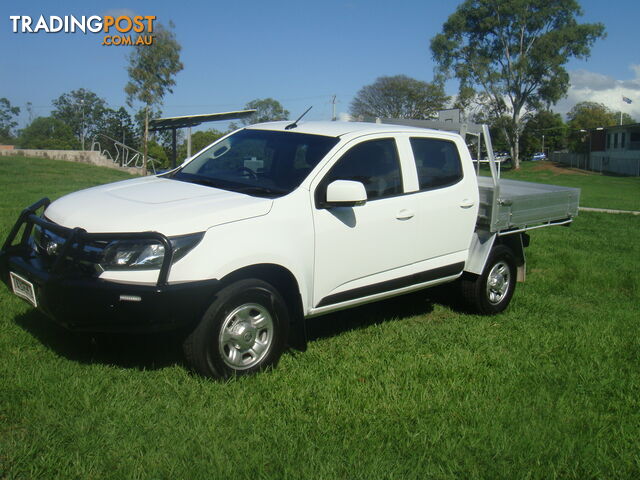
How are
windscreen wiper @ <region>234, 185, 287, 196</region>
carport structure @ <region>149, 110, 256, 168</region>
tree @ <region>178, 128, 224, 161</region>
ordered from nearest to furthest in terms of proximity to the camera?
1. windscreen wiper @ <region>234, 185, 287, 196</region>
2. carport structure @ <region>149, 110, 256, 168</region>
3. tree @ <region>178, 128, 224, 161</region>

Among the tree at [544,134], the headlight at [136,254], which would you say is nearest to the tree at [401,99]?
the tree at [544,134]

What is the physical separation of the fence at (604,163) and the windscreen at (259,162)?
58.2 meters

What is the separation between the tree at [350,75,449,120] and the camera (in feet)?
247

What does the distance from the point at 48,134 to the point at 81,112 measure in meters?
4.98

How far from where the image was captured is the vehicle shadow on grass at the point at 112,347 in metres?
5.05

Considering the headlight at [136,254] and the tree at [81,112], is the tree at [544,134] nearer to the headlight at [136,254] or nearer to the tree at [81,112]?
the tree at [81,112]

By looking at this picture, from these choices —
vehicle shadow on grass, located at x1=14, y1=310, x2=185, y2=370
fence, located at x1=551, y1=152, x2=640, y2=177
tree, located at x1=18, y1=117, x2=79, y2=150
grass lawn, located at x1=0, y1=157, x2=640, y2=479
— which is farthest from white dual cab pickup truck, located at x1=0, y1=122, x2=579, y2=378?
tree, located at x1=18, y1=117, x2=79, y2=150

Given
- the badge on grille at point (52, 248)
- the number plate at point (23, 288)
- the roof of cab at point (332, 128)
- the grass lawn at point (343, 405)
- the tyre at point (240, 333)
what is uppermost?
the roof of cab at point (332, 128)

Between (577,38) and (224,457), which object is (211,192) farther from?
(577,38)

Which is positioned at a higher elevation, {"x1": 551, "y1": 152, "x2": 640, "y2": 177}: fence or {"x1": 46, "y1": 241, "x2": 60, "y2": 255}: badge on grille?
{"x1": 46, "y1": 241, "x2": 60, "y2": 255}: badge on grille

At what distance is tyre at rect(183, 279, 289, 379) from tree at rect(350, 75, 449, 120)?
71.0m

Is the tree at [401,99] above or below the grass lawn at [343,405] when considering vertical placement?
above

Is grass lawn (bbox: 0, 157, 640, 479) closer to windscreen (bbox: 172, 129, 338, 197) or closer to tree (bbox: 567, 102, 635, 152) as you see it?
windscreen (bbox: 172, 129, 338, 197)

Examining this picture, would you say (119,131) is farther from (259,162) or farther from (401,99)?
(259,162)
